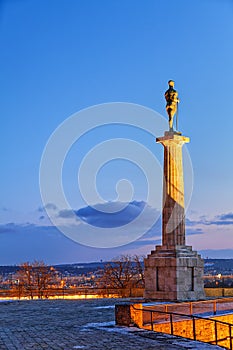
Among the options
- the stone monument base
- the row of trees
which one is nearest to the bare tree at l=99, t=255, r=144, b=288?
the row of trees

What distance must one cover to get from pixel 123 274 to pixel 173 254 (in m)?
32.3

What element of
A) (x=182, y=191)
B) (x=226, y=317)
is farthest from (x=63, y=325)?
(x=182, y=191)

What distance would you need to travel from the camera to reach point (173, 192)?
26031mm

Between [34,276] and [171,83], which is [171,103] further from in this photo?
[34,276]

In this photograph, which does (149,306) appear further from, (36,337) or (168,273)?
(168,273)

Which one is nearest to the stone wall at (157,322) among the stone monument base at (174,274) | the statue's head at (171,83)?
the stone monument base at (174,274)

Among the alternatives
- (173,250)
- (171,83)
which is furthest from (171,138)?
(173,250)

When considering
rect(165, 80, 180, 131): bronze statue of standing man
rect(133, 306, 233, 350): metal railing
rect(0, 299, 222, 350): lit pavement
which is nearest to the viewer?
rect(0, 299, 222, 350): lit pavement

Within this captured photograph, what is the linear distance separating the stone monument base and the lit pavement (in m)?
4.85

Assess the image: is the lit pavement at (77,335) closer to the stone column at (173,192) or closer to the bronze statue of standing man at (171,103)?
the stone column at (173,192)

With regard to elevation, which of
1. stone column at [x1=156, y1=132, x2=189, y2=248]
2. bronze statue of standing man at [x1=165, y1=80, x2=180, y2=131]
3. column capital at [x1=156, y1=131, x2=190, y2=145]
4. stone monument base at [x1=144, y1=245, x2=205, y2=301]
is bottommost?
stone monument base at [x1=144, y1=245, x2=205, y2=301]

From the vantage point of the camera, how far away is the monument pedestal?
2455 cm

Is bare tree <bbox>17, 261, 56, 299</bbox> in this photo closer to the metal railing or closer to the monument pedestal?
the monument pedestal

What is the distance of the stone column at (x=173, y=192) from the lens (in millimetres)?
25922
